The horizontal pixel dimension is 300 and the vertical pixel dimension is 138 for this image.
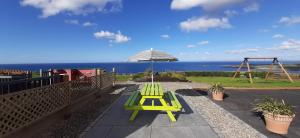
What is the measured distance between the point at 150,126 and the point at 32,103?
289cm

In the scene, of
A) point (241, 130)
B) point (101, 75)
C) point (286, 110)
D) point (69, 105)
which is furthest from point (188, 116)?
point (101, 75)

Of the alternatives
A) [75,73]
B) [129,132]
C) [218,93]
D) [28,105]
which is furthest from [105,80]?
[28,105]

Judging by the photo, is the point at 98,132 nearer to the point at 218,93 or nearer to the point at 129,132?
the point at 129,132

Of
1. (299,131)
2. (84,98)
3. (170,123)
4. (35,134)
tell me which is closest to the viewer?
(35,134)

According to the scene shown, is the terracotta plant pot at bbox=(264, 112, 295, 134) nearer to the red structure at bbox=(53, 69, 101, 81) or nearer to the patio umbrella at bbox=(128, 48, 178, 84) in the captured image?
the patio umbrella at bbox=(128, 48, 178, 84)

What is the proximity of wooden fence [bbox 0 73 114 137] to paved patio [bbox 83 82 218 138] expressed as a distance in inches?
48.5

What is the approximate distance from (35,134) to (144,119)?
2.86 meters

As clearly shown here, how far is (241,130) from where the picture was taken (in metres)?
5.73

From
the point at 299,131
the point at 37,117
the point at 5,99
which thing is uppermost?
the point at 5,99

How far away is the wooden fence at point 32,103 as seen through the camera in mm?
4387

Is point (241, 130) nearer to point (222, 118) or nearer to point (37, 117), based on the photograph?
point (222, 118)

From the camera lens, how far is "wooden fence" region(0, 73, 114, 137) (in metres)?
4.39

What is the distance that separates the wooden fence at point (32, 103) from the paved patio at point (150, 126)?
1.23m

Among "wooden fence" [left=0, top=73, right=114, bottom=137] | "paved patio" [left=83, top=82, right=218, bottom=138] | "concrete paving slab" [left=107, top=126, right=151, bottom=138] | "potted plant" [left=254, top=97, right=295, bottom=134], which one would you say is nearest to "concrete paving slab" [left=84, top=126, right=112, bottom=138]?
"paved patio" [left=83, top=82, right=218, bottom=138]
